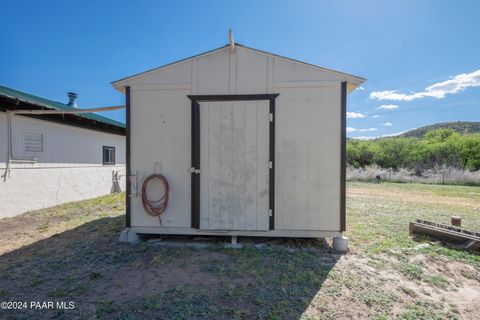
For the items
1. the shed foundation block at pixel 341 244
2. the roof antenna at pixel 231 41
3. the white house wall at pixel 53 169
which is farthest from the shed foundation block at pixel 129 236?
the white house wall at pixel 53 169

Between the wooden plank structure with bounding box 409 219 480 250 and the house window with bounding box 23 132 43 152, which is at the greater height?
the house window with bounding box 23 132 43 152

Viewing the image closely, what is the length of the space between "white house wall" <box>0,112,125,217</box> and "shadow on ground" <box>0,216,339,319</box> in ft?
9.12

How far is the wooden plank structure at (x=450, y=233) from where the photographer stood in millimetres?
3199

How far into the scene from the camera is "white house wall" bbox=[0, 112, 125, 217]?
5.18 metres

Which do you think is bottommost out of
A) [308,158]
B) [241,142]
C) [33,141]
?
[308,158]

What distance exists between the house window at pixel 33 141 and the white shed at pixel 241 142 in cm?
373

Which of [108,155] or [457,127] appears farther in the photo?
[457,127]

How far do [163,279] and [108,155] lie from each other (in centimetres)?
726

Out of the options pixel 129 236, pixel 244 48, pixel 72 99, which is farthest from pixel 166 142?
pixel 72 99

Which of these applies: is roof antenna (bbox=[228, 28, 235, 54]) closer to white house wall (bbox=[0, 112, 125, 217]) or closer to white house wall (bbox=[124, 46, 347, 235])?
white house wall (bbox=[124, 46, 347, 235])

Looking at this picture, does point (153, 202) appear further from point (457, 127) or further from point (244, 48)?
point (457, 127)

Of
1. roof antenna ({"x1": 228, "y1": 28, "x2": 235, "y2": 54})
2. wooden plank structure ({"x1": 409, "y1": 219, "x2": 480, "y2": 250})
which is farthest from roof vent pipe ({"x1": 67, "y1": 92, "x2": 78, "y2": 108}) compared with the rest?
wooden plank structure ({"x1": 409, "y1": 219, "x2": 480, "y2": 250})

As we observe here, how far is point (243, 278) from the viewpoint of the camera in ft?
8.13

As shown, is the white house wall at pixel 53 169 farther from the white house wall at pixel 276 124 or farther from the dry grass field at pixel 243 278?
the white house wall at pixel 276 124
